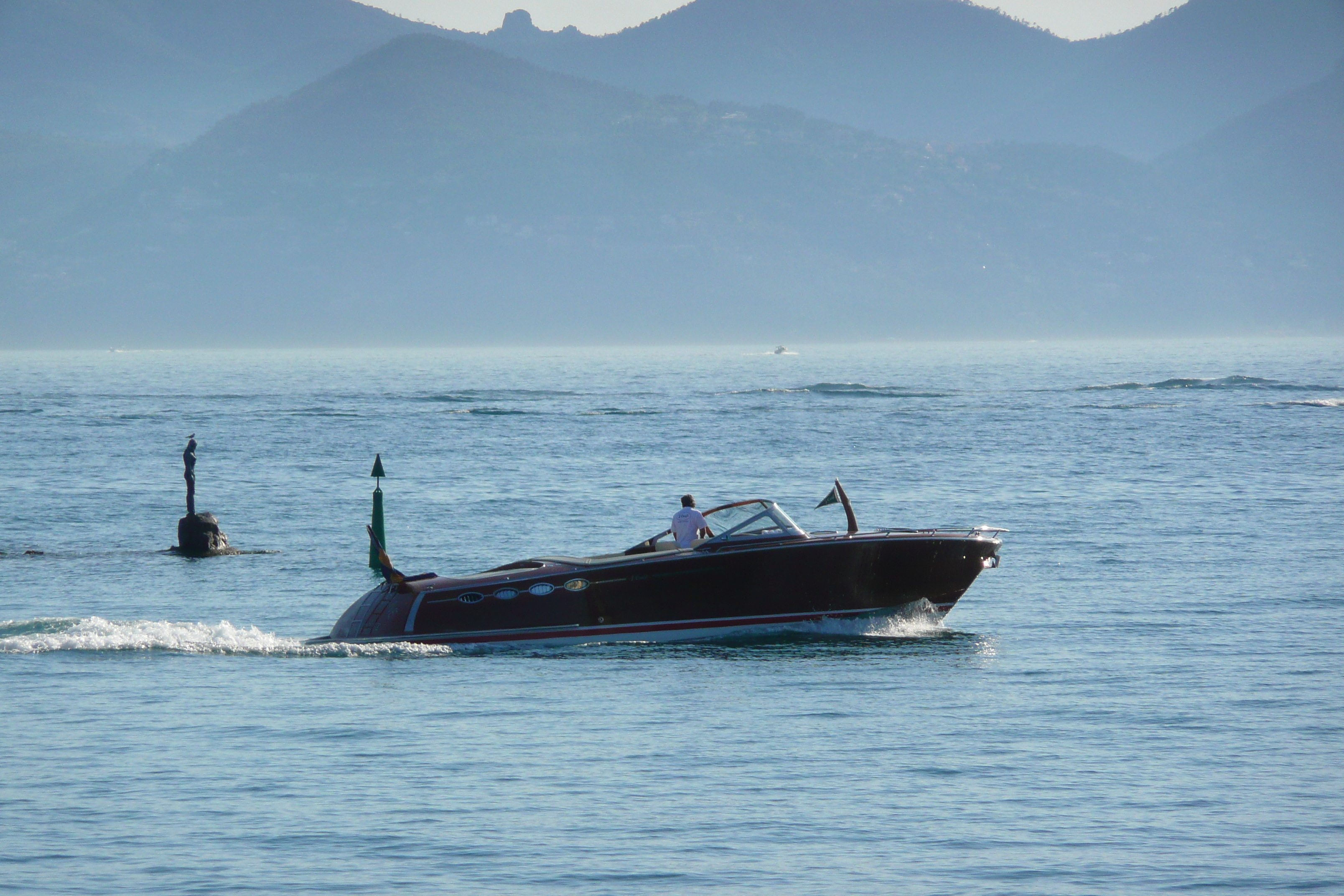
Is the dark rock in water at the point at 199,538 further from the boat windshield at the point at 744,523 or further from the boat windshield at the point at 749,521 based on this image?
the boat windshield at the point at 749,521

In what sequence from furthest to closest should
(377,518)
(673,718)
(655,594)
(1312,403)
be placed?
1. (1312,403)
2. (377,518)
3. (655,594)
4. (673,718)

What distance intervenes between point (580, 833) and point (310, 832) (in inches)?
115

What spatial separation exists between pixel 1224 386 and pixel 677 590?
96599 millimetres

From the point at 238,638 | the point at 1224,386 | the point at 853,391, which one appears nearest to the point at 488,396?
the point at 853,391

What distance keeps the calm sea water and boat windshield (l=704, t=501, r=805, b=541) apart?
1.92 meters

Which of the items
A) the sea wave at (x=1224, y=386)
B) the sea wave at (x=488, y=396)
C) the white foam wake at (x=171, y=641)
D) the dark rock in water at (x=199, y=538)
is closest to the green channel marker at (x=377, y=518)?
the dark rock in water at (x=199, y=538)

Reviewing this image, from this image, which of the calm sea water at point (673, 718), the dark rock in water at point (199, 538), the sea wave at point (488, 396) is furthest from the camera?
the sea wave at point (488, 396)

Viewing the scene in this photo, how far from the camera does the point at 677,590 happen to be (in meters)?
23.9

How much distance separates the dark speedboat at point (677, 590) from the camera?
23750 mm

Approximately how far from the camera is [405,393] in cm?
11506

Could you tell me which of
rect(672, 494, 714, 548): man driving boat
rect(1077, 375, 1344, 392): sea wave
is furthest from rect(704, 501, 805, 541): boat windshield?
rect(1077, 375, 1344, 392): sea wave

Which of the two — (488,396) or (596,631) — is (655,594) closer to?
(596,631)

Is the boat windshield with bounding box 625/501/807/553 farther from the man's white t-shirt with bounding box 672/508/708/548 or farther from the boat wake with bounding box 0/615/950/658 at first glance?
the boat wake with bounding box 0/615/950/658

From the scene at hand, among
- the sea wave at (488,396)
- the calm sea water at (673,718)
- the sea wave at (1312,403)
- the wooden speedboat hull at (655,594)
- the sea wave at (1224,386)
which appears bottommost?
the calm sea water at (673,718)
